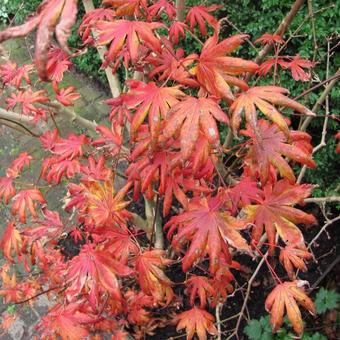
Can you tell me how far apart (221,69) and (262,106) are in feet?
0.51

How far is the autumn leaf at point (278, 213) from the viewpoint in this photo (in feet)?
4.45

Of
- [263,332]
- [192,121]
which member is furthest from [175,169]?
[263,332]

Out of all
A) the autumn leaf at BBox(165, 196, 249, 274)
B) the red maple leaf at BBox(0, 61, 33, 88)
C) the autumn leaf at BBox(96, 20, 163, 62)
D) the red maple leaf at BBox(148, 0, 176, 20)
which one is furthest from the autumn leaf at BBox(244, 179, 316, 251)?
the red maple leaf at BBox(0, 61, 33, 88)

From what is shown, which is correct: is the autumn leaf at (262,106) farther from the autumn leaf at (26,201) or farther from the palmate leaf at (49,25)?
the autumn leaf at (26,201)

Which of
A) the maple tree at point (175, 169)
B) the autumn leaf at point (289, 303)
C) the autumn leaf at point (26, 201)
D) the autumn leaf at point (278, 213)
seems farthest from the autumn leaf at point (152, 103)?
the autumn leaf at point (26, 201)

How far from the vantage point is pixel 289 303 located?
1.43 meters

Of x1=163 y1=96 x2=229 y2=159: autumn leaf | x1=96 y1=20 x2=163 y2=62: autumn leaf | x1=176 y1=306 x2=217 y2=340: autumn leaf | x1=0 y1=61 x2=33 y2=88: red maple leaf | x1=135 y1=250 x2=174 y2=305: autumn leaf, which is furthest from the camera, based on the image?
x1=0 y1=61 x2=33 y2=88: red maple leaf

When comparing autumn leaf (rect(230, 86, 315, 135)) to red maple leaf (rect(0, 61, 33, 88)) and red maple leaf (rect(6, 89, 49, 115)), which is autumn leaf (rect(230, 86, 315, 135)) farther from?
red maple leaf (rect(0, 61, 33, 88))

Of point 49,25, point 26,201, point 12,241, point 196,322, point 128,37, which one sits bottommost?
point 196,322

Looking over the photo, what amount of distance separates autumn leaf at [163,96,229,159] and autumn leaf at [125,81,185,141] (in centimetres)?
10

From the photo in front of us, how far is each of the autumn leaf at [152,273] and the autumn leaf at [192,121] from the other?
1.88 feet

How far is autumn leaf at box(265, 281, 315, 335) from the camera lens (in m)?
1.40

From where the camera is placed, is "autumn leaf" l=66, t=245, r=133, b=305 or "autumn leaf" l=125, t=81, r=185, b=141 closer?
"autumn leaf" l=125, t=81, r=185, b=141

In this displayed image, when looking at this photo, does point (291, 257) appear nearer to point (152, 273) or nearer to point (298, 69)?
point (152, 273)
